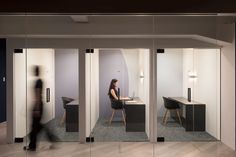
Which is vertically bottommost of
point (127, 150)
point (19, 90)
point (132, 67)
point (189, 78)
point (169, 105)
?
point (127, 150)

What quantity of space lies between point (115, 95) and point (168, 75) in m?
1.24

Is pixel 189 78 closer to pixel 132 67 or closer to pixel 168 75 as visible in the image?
pixel 168 75

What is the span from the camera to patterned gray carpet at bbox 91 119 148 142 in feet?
18.7

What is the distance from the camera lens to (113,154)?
5.09m

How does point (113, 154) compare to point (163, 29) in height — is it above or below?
below

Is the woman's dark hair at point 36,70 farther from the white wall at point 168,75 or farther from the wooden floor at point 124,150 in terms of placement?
the white wall at point 168,75

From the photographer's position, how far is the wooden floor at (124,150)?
5035 millimetres

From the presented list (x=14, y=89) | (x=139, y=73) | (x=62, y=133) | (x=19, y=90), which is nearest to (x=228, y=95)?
(x=139, y=73)

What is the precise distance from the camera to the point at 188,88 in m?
6.05

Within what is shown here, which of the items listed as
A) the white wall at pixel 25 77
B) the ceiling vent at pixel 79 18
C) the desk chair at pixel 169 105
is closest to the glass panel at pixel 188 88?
the desk chair at pixel 169 105
